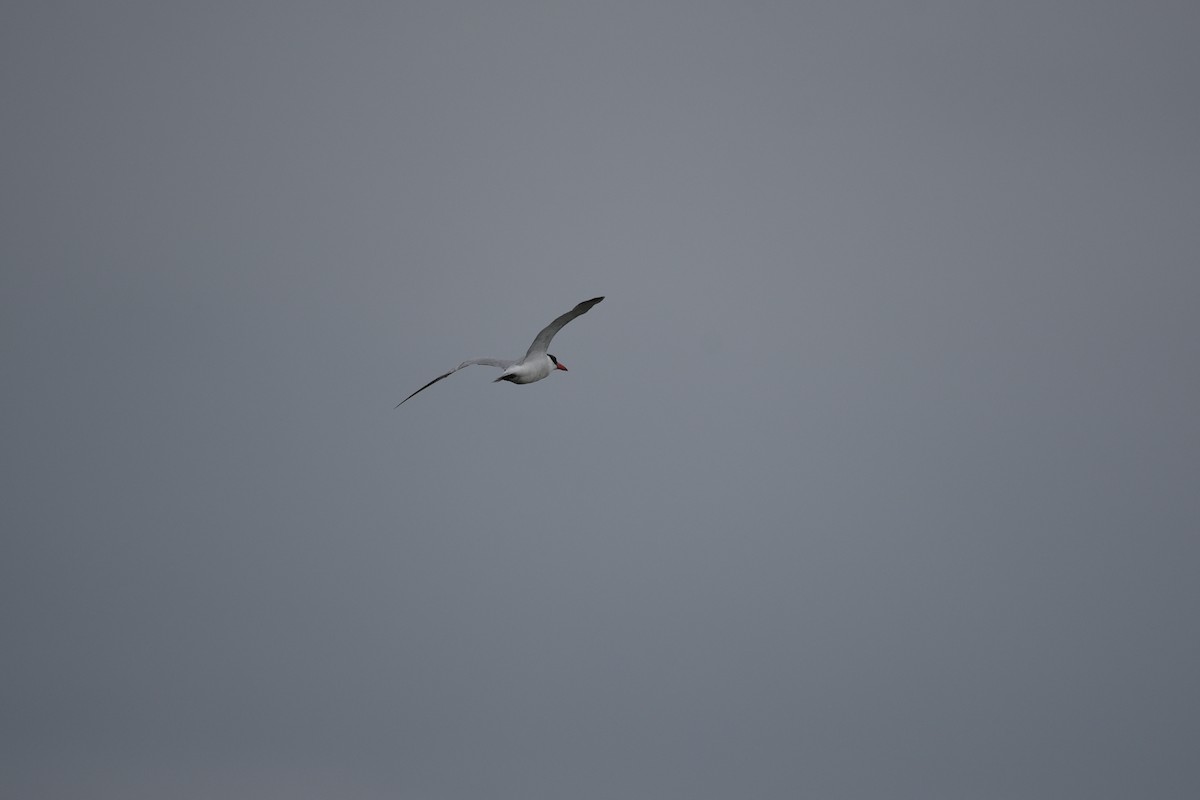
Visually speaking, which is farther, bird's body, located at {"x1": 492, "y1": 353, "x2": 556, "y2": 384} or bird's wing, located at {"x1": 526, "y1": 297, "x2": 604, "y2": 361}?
bird's body, located at {"x1": 492, "y1": 353, "x2": 556, "y2": 384}

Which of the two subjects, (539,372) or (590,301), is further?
(539,372)

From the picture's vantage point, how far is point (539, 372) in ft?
166

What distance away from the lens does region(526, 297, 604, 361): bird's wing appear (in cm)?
4475

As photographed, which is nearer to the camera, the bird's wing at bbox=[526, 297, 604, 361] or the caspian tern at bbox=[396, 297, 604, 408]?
the bird's wing at bbox=[526, 297, 604, 361]

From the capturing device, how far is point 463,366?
49.2m

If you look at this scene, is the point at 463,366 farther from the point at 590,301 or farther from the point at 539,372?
the point at 590,301

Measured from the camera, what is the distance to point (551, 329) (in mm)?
48750

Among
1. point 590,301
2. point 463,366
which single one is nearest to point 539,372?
point 463,366

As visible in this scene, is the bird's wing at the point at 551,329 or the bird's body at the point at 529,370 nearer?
the bird's wing at the point at 551,329

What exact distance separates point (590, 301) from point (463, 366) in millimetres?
7965

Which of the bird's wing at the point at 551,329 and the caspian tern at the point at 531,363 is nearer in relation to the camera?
the bird's wing at the point at 551,329

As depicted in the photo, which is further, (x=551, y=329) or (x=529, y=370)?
(x=529, y=370)

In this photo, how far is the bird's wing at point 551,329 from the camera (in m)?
44.8

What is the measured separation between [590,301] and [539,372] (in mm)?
7980
